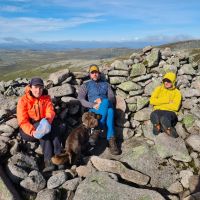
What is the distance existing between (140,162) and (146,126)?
283 cm

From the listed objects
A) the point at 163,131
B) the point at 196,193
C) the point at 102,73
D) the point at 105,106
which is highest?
the point at 102,73

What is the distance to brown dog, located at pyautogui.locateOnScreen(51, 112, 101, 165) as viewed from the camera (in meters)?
10.2

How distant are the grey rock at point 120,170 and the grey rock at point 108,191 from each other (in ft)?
3.03

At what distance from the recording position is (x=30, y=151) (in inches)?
448

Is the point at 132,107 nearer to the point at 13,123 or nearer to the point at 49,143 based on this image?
the point at 49,143

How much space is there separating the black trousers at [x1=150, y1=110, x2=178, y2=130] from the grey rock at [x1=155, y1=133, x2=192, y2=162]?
0.54m

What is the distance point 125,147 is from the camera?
12.7m

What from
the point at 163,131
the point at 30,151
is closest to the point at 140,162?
the point at 163,131

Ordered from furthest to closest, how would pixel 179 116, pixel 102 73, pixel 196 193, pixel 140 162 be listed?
pixel 102 73
pixel 179 116
pixel 140 162
pixel 196 193

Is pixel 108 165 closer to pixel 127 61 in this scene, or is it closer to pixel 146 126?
pixel 146 126

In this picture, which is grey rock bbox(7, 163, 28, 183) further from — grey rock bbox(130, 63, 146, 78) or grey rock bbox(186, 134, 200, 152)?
grey rock bbox(130, 63, 146, 78)

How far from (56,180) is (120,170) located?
7.71 feet

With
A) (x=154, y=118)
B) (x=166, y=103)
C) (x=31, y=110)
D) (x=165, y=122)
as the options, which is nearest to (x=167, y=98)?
(x=166, y=103)

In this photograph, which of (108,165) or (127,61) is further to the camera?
(127,61)
